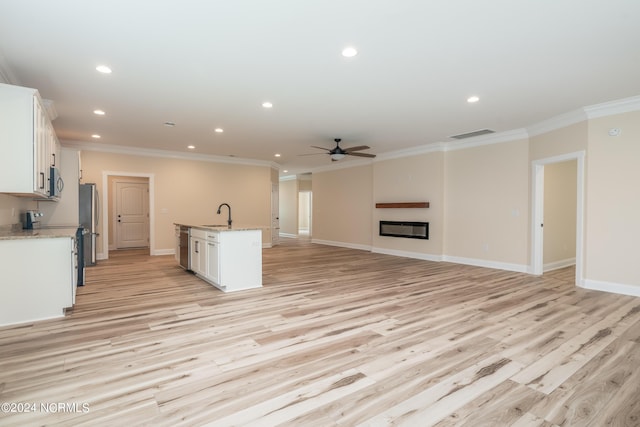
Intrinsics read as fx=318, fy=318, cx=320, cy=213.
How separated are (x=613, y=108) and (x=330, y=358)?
5.12 meters

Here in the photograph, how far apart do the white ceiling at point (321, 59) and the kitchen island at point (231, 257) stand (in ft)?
5.99

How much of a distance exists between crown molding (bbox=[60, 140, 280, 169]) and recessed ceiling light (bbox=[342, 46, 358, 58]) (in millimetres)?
6294

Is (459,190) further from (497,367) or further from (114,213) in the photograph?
(114,213)

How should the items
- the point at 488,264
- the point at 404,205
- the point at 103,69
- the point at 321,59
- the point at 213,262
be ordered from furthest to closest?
the point at 404,205 < the point at 488,264 < the point at 213,262 < the point at 103,69 < the point at 321,59

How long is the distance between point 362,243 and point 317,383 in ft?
23.3

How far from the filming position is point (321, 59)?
123 inches

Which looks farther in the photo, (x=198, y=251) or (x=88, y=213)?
(x=88, y=213)

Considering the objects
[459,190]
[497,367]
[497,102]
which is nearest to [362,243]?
[459,190]

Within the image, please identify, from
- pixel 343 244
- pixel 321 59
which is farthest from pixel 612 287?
pixel 343 244

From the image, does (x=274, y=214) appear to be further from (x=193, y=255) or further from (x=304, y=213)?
(x=304, y=213)

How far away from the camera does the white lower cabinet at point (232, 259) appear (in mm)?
4406

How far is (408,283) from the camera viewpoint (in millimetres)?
4938

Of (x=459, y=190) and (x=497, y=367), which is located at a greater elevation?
(x=459, y=190)

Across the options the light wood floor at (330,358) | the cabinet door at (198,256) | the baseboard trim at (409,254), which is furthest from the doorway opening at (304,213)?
the light wood floor at (330,358)
